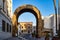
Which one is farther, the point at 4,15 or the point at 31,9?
the point at 31,9

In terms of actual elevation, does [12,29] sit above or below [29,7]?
below

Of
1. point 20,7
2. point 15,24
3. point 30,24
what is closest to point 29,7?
point 20,7

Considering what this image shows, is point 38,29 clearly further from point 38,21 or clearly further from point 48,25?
point 48,25

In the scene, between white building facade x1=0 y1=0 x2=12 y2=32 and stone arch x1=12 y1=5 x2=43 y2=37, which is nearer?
white building facade x1=0 y1=0 x2=12 y2=32

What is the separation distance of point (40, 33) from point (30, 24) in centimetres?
9010

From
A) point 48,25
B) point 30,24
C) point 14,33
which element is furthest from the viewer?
point 30,24

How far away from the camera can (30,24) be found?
5674 inches

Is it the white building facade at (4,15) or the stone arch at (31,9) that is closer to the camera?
the white building facade at (4,15)

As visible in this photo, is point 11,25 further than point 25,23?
No

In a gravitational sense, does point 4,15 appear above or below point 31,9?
below

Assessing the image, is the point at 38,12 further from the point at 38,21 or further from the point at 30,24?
the point at 30,24

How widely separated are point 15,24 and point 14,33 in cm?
237

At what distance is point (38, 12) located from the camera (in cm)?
5466

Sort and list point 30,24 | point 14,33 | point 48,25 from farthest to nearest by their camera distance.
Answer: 1. point 30,24
2. point 48,25
3. point 14,33
